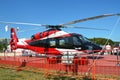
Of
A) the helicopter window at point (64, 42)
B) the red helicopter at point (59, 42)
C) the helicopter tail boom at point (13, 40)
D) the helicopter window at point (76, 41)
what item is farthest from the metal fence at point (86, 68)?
the helicopter tail boom at point (13, 40)

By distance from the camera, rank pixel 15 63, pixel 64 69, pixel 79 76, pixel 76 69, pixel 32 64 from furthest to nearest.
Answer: pixel 15 63
pixel 32 64
pixel 64 69
pixel 76 69
pixel 79 76

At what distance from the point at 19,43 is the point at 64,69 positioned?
8826 millimetres

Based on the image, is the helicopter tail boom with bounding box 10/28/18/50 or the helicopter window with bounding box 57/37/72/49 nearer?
the helicopter window with bounding box 57/37/72/49

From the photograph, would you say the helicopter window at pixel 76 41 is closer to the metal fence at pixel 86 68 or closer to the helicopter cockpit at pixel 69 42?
the helicopter cockpit at pixel 69 42

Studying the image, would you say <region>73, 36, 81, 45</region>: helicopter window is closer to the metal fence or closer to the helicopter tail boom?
the helicopter tail boom

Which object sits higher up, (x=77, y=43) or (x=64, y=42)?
→ (x=64, y=42)

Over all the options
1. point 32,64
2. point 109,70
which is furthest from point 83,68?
point 32,64

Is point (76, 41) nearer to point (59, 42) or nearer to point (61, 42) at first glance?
point (61, 42)

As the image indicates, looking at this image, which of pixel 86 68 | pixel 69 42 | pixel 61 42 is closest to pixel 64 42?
pixel 61 42

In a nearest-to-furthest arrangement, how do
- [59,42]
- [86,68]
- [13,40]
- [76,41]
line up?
[86,68], [76,41], [59,42], [13,40]

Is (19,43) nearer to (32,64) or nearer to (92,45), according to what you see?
(32,64)

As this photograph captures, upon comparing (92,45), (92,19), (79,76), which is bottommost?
(79,76)

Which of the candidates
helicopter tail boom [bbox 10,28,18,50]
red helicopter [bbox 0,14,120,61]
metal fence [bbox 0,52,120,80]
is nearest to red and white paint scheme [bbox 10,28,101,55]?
red helicopter [bbox 0,14,120,61]

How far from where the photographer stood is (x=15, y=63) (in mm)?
22484
